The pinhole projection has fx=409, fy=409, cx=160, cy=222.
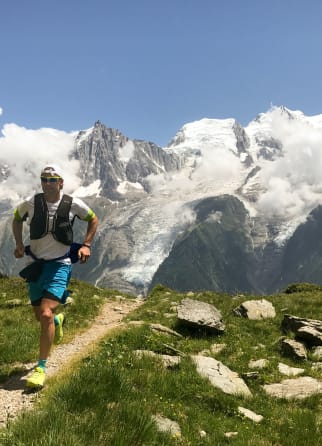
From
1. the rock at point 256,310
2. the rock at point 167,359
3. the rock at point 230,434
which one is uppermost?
Answer: the rock at point 167,359

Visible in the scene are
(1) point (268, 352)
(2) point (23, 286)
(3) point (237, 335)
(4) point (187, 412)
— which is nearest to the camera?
(4) point (187, 412)

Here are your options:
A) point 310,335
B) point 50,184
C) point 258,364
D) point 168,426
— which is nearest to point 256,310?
point 310,335

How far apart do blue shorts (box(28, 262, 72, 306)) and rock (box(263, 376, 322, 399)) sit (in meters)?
5.86

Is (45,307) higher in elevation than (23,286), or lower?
higher

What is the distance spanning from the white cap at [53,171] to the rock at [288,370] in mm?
8625

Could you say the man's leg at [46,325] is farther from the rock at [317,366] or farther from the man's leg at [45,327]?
the rock at [317,366]

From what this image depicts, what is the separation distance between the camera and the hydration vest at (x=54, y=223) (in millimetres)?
9914

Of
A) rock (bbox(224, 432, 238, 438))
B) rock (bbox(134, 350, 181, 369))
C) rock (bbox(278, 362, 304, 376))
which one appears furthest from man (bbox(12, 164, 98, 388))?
rock (bbox(278, 362, 304, 376))

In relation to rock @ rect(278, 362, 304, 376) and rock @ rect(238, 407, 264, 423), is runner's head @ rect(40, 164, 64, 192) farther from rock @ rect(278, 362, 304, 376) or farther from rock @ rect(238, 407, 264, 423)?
rock @ rect(278, 362, 304, 376)

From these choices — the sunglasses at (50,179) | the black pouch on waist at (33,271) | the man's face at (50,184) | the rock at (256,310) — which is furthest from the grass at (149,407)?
the rock at (256,310)

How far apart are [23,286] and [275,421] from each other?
72.1 feet

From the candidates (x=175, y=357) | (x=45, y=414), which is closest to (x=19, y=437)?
(x=45, y=414)

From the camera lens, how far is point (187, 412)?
7.99 metres

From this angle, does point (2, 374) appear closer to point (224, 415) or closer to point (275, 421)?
point (224, 415)
